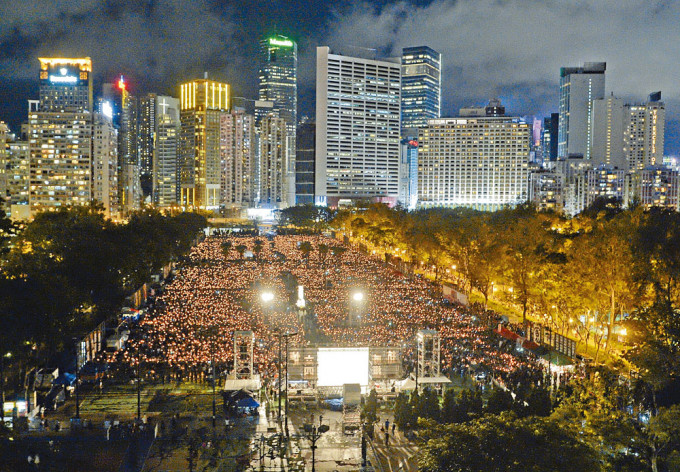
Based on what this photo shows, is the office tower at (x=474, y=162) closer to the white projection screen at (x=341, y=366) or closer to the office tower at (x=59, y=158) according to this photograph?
the office tower at (x=59, y=158)

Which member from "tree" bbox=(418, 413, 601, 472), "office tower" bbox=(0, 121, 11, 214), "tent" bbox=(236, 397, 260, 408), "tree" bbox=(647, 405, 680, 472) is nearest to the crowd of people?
"tent" bbox=(236, 397, 260, 408)

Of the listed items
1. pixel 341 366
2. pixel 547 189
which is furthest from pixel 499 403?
pixel 547 189

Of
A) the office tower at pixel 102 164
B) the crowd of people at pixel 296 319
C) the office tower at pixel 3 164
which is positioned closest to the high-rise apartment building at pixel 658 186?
the crowd of people at pixel 296 319

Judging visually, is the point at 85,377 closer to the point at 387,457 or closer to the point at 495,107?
the point at 387,457

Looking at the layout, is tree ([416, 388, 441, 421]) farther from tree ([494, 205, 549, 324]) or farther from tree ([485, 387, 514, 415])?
tree ([494, 205, 549, 324])

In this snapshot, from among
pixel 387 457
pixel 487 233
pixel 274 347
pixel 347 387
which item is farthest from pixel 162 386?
pixel 487 233

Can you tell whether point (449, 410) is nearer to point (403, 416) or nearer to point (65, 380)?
point (403, 416)
